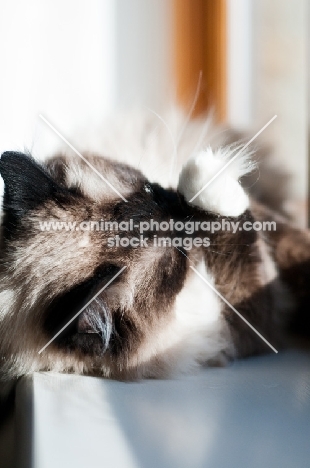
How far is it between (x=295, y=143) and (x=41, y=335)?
141cm

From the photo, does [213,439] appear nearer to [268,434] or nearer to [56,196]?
[268,434]

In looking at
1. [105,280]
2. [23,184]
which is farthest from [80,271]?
[23,184]

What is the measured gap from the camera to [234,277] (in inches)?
46.1

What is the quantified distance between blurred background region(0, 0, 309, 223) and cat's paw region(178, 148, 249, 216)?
0.72 meters

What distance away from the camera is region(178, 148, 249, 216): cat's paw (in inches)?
40.5

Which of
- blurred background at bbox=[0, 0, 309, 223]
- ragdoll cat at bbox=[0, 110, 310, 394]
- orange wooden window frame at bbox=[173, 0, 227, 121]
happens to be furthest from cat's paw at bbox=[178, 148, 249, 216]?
orange wooden window frame at bbox=[173, 0, 227, 121]

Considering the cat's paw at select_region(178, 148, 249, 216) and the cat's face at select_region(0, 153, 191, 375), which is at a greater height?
the cat's paw at select_region(178, 148, 249, 216)

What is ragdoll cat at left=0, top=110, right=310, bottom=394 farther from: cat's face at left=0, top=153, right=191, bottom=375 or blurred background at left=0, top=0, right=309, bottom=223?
blurred background at left=0, top=0, right=309, bottom=223

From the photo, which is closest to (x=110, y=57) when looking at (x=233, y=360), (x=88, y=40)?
(x=88, y=40)

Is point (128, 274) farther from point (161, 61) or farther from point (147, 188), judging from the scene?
point (161, 61)

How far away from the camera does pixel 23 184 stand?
950 millimetres

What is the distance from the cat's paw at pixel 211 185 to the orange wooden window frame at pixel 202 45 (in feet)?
3.59

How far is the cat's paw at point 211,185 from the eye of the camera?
103 cm

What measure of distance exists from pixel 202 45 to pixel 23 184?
1466mm
